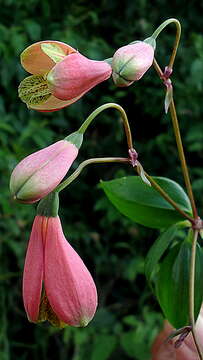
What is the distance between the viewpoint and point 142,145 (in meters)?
1.76

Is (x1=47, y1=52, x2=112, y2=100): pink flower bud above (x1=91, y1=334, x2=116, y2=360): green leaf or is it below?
above

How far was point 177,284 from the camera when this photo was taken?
2.41 feet

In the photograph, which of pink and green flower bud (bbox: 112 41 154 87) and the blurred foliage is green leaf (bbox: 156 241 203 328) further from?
the blurred foliage

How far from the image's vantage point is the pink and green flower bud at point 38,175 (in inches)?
19.2

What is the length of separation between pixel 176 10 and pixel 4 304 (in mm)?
896

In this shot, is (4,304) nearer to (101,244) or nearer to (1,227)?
(1,227)

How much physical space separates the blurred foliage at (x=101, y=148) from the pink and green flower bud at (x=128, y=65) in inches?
38.0

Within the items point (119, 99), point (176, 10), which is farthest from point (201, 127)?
point (176, 10)

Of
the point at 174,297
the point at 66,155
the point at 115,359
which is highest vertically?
the point at 66,155

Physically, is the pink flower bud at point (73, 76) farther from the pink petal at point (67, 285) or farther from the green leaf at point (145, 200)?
the green leaf at point (145, 200)

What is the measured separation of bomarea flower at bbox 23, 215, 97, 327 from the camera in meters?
0.52

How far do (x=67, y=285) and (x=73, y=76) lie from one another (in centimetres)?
16

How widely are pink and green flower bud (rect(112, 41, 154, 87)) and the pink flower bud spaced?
14 mm

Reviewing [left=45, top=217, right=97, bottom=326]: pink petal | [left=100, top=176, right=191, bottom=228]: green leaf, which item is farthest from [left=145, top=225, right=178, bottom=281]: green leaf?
[left=45, top=217, right=97, bottom=326]: pink petal
